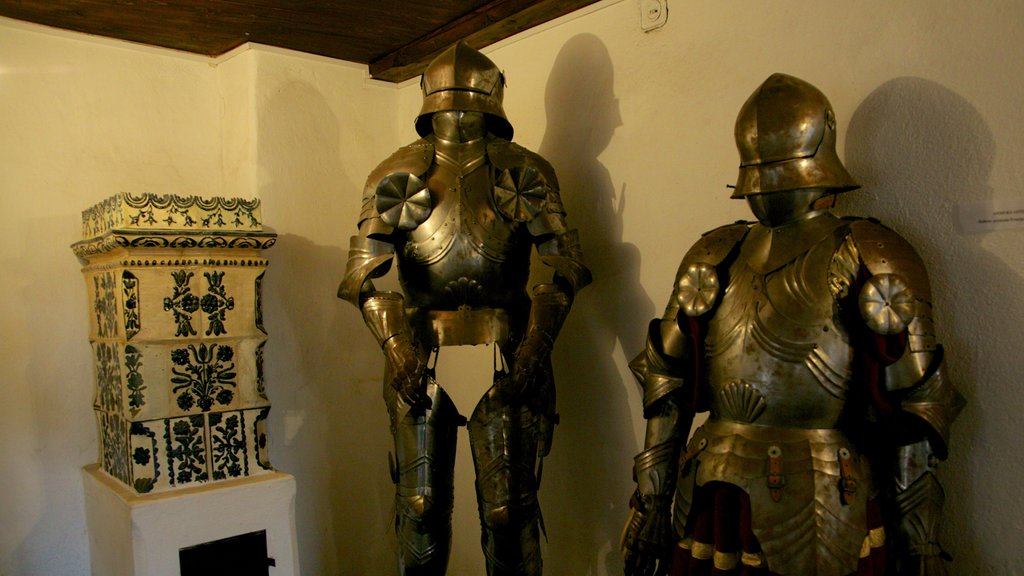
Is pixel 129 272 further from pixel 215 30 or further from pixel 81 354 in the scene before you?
pixel 215 30

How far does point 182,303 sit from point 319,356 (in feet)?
2.90

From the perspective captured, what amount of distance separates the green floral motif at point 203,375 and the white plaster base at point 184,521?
26 cm

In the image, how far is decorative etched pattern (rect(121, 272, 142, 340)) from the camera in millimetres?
2547

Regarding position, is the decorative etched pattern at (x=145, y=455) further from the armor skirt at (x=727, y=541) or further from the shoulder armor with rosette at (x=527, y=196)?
the armor skirt at (x=727, y=541)

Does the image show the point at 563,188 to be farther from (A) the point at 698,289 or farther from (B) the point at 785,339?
(B) the point at 785,339

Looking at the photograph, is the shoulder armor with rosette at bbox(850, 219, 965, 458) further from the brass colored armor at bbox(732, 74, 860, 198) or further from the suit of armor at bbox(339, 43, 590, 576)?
the suit of armor at bbox(339, 43, 590, 576)

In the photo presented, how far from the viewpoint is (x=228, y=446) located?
267 centimetres

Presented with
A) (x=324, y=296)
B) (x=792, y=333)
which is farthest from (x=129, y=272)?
(x=792, y=333)

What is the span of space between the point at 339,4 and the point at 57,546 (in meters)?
2.11

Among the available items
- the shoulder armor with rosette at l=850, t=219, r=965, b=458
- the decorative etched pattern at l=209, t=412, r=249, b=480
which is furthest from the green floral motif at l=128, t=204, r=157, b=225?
the shoulder armor with rosette at l=850, t=219, r=965, b=458

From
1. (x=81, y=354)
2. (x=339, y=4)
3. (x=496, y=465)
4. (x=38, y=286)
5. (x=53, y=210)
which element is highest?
(x=339, y=4)

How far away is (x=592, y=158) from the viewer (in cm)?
286

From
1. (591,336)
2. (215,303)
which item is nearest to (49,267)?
(215,303)

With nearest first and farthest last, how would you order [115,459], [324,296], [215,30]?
1. [115,459]
2. [215,30]
3. [324,296]
